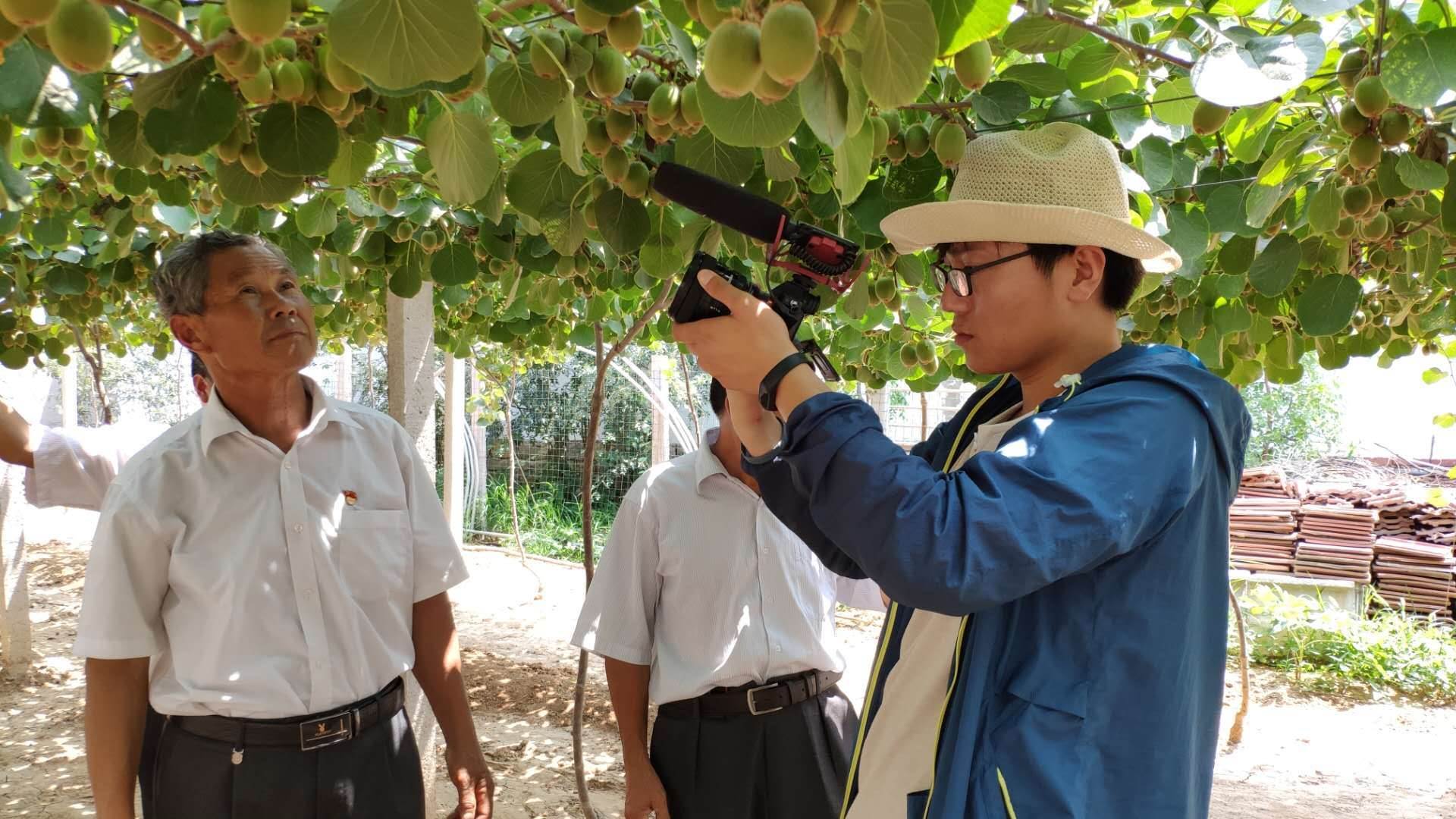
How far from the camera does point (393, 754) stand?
1848 mm

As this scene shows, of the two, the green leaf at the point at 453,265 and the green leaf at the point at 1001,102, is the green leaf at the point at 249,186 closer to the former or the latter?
the green leaf at the point at 1001,102

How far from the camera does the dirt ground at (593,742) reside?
12.9ft

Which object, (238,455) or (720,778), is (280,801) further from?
(720,778)

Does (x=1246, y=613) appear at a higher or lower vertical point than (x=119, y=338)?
lower

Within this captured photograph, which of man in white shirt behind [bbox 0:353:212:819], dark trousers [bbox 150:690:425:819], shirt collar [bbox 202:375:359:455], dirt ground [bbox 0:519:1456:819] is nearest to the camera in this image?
dark trousers [bbox 150:690:425:819]

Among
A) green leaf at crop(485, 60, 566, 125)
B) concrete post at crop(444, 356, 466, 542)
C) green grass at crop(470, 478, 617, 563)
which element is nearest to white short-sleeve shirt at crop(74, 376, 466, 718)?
green leaf at crop(485, 60, 566, 125)

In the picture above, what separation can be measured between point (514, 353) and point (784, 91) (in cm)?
730

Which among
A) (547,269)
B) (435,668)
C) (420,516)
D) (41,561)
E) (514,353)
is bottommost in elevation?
(41,561)

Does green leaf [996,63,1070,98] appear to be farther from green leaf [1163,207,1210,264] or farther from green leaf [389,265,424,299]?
green leaf [389,265,424,299]

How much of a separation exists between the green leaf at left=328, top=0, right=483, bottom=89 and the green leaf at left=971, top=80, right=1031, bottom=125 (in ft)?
2.37

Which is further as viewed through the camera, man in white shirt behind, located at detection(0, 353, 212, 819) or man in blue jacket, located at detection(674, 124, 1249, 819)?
man in white shirt behind, located at detection(0, 353, 212, 819)

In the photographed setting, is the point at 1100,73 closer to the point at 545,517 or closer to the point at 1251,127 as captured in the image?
the point at 1251,127

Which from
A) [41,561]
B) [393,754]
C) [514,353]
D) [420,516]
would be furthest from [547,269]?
[41,561]

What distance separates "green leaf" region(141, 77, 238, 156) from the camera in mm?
897
